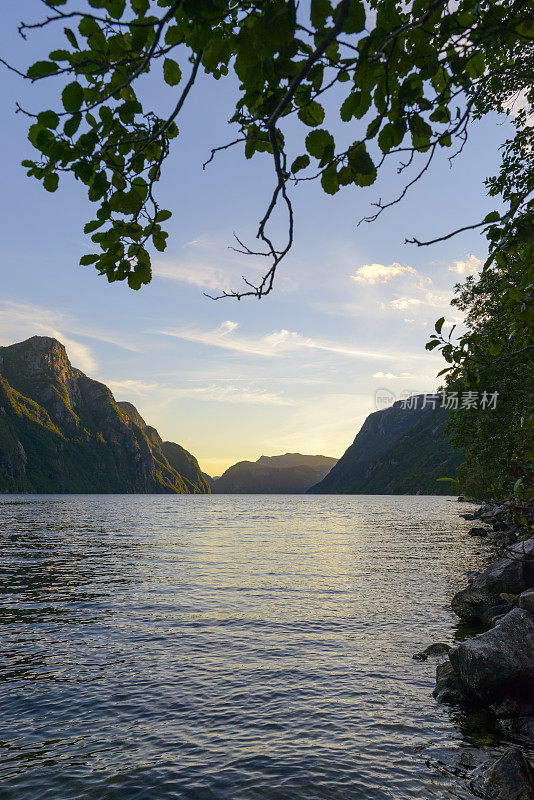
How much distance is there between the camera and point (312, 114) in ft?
11.5

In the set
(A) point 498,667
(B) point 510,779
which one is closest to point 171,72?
Result: (B) point 510,779

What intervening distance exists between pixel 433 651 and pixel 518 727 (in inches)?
191

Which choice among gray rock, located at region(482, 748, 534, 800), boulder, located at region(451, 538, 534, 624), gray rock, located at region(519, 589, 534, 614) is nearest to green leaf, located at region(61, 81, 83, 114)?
gray rock, located at region(482, 748, 534, 800)

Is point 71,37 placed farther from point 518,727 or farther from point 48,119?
point 518,727

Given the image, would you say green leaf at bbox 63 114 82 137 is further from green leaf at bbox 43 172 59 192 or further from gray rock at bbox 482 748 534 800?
gray rock at bbox 482 748 534 800

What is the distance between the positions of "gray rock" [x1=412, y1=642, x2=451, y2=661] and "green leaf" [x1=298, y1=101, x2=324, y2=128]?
1638cm

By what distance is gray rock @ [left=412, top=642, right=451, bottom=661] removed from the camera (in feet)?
52.6

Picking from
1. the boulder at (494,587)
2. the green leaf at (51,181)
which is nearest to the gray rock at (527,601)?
Result: the boulder at (494,587)

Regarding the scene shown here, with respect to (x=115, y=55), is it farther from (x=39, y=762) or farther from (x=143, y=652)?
(x=143, y=652)

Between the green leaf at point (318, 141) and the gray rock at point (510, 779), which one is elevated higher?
the green leaf at point (318, 141)

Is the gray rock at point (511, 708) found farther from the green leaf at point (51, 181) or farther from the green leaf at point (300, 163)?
the green leaf at point (51, 181)

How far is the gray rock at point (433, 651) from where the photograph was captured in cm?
1605

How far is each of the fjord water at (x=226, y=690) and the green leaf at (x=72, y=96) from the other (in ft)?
34.4

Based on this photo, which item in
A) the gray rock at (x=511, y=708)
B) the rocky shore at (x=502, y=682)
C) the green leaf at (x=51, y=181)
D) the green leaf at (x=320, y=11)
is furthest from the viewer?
the gray rock at (x=511, y=708)
